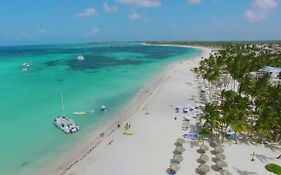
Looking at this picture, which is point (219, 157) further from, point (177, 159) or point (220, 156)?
point (177, 159)

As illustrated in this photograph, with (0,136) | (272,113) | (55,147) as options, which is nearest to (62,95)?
(0,136)

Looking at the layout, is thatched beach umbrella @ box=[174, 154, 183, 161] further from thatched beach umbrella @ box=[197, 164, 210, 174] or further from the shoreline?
the shoreline

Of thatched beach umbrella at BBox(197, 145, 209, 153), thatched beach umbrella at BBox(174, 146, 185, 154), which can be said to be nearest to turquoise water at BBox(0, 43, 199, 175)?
thatched beach umbrella at BBox(174, 146, 185, 154)

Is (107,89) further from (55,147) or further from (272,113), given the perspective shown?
(272,113)

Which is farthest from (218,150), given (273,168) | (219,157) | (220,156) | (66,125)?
(66,125)

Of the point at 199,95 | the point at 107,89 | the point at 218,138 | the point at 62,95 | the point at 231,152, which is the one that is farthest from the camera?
the point at 107,89

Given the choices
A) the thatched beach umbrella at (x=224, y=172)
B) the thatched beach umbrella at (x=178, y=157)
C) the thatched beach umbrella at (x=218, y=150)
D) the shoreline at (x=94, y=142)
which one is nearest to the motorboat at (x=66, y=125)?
the shoreline at (x=94, y=142)
